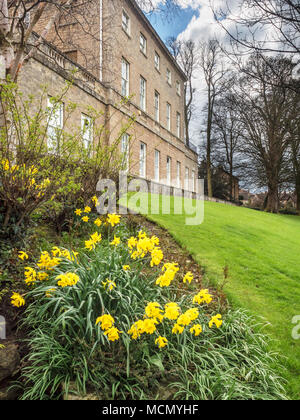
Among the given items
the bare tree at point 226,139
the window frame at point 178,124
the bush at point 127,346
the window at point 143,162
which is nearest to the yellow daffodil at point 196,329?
the bush at point 127,346

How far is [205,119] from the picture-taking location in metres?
31.0

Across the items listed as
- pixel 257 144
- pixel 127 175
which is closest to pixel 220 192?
pixel 257 144

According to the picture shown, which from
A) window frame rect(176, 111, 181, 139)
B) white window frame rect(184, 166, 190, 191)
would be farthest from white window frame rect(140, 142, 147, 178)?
white window frame rect(184, 166, 190, 191)

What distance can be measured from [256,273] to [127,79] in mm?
14869

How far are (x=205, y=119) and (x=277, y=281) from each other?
2872 centimetres

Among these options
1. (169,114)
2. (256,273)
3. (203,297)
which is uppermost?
(169,114)

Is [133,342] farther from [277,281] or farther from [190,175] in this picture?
[190,175]

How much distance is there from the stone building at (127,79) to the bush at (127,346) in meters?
5.79

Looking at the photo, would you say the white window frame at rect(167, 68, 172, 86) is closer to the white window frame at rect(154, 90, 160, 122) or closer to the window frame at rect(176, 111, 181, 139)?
the window frame at rect(176, 111, 181, 139)

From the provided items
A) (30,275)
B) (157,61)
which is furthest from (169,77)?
(30,275)

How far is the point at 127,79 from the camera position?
16453mm

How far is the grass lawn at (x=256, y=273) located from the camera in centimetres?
337

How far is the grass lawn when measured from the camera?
337 cm

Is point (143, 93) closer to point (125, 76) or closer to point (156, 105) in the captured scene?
point (156, 105)
